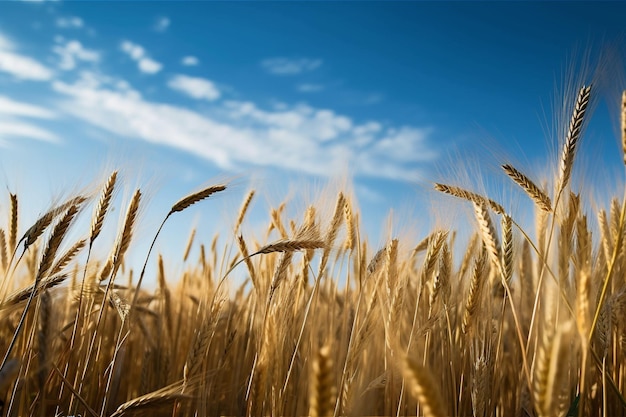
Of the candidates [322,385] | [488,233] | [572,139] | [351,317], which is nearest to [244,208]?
[351,317]

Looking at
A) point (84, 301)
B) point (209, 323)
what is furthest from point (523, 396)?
point (84, 301)

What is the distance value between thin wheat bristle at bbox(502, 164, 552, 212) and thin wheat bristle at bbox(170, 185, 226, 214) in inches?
47.8

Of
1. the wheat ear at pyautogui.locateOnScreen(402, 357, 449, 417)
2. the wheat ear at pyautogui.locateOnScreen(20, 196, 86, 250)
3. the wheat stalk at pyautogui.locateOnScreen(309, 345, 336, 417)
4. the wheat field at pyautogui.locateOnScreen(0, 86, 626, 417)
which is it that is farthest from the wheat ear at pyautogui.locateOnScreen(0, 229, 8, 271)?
the wheat ear at pyautogui.locateOnScreen(402, 357, 449, 417)

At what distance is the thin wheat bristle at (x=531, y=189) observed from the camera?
6.48 feet

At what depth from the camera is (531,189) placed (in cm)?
200

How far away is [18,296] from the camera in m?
1.90

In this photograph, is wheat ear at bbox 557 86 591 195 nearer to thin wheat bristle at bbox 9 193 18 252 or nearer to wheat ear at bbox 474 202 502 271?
wheat ear at bbox 474 202 502 271

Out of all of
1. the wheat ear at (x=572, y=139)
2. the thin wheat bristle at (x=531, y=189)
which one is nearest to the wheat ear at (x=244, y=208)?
the thin wheat bristle at (x=531, y=189)

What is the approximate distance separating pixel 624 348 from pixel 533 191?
0.76m

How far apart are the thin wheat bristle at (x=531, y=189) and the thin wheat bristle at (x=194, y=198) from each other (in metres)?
1.21

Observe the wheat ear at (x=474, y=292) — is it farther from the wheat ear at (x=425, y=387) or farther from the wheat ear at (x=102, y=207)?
the wheat ear at (x=102, y=207)

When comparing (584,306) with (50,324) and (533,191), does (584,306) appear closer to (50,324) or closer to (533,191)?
(533,191)

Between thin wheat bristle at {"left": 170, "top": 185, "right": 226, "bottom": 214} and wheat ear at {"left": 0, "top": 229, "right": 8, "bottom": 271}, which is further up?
thin wheat bristle at {"left": 170, "top": 185, "right": 226, "bottom": 214}

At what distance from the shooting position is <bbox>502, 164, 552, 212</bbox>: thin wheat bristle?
77.8 inches
